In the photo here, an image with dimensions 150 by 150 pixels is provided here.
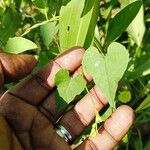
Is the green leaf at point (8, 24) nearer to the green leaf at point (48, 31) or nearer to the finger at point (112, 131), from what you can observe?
the green leaf at point (48, 31)

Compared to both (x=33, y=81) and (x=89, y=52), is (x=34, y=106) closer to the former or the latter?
(x=33, y=81)

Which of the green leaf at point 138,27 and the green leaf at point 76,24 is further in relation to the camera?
the green leaf at point 138,27

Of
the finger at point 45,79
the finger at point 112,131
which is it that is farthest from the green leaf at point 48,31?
the finger at point 112,131

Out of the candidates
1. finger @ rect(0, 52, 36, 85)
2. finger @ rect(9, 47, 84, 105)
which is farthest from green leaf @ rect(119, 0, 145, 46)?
finger @ rect(0, 52, 36, 85)

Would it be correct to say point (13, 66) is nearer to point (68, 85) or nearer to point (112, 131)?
point (68, 85)

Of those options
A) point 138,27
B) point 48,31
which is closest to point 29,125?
point 48,31
